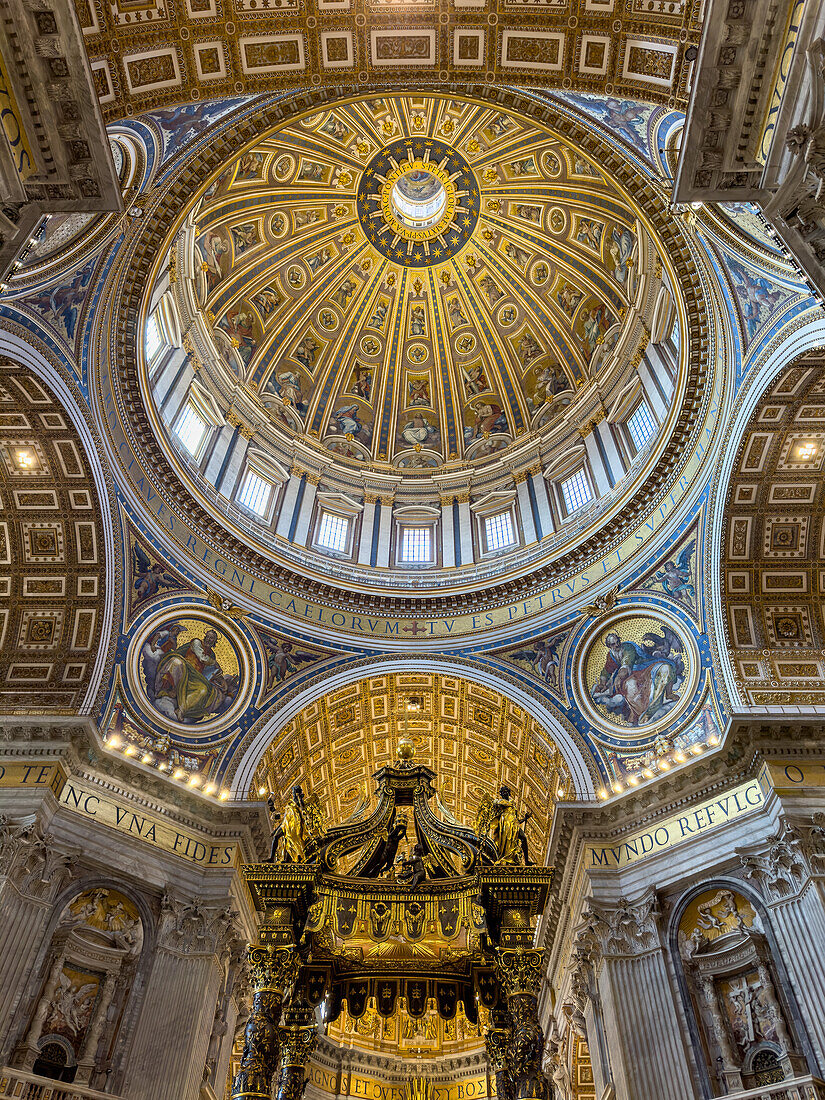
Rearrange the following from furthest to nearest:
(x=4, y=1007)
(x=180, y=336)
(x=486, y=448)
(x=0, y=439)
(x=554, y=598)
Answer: (x=486, y=448) → (x=180, y=336) → (x=554, y=598) → (x=0, y=439) → (x=4, y=1007)

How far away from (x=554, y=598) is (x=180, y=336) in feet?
42.3

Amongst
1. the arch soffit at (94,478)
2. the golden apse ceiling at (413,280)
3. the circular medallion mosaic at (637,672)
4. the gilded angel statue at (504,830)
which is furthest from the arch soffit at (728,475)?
the arch soffit at (94,478)

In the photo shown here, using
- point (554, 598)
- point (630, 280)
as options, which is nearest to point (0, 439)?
point (554, 598)

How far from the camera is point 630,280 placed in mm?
24688

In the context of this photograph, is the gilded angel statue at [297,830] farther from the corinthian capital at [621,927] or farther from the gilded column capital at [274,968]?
the corinthian capital at [621,927]

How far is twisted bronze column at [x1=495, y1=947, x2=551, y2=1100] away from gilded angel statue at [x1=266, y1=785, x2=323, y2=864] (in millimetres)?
3396

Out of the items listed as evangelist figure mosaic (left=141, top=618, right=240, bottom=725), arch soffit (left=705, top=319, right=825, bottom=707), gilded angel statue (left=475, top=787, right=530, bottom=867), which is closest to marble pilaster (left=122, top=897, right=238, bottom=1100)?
evangelist figure mosaic (left=141, top=618, right=240, bottom=725)

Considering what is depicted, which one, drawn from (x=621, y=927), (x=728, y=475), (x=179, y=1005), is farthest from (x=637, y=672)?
(x=179, y=1005)

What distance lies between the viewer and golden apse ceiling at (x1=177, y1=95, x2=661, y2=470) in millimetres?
25859

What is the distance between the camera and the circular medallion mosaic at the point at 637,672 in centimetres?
1928

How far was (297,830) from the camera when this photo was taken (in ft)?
43.4

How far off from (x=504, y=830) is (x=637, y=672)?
8576 mm

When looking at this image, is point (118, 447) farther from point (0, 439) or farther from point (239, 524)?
point (239, 524)

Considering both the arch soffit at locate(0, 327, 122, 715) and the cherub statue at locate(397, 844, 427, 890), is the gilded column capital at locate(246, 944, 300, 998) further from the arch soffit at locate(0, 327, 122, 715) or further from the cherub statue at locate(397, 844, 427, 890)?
the arch soffit at locate(0, 327, 122, 715)
